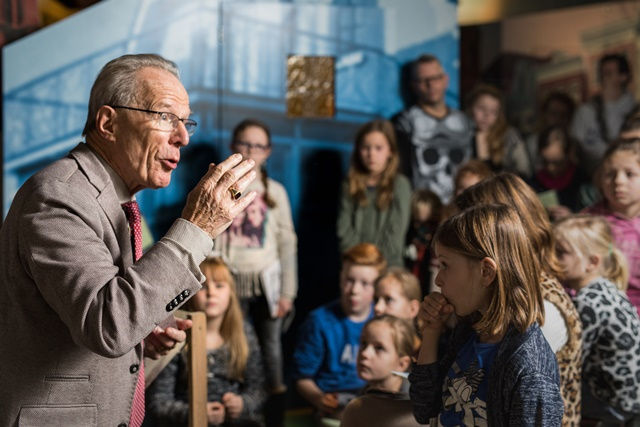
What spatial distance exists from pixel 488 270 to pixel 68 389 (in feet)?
3.42

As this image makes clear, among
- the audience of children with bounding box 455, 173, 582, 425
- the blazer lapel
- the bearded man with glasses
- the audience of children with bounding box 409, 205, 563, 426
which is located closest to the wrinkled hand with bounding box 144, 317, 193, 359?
the blazer lapel

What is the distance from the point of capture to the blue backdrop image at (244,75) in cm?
485

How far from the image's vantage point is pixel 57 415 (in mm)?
1880

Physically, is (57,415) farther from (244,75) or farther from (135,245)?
(244,75)

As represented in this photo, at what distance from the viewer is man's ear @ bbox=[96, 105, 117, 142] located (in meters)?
2.00

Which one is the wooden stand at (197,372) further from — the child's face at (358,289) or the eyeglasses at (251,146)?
the eyeglasses at (251,146)

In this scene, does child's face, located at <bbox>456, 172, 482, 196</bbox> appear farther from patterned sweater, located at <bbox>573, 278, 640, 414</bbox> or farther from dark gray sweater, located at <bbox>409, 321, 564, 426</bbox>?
dark gray sweater, located at <bbox>409, 321, 564, 426</bbox>

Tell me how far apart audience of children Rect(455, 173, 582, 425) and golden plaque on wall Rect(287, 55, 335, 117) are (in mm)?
2693

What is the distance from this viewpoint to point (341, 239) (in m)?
5.11

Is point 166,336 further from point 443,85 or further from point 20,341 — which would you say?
point 443,85

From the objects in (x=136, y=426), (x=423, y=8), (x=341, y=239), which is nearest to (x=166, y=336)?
(x=136, y=426)

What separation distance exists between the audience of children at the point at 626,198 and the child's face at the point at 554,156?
1.39m

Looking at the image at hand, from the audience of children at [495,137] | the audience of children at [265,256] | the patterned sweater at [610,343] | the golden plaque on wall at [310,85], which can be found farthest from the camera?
the audience of children at [495,137]

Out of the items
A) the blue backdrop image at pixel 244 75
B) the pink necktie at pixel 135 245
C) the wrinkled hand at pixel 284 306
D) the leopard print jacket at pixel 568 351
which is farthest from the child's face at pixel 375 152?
the pink necktie at pixel 135 245
